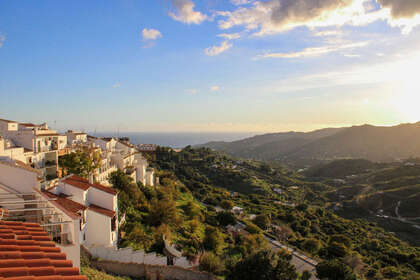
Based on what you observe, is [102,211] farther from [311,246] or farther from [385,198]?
[385,198]

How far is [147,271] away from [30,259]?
10200mm

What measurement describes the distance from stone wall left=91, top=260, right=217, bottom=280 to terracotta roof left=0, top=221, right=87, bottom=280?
29.1 ft

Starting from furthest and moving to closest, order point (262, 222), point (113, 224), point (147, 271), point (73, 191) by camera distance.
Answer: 1. point (262, 222)
2. point (113, 224)
3. point (73, 191)
4. point (147, 271)

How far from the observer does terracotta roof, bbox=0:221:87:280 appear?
3195mm

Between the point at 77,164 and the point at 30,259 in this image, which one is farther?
the point at 77,164

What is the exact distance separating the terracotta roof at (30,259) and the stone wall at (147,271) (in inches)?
349

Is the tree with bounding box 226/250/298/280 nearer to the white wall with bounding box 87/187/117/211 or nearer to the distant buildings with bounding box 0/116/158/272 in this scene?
the distant buildings with bounding box 0/116/158/272

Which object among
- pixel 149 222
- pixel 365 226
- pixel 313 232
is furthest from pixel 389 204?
pixel 149 222

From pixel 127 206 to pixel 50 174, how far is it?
6.91 meters

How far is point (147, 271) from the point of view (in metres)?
12.5

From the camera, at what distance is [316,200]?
6838 cm

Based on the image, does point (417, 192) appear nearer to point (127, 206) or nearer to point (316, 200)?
point (316, 200)

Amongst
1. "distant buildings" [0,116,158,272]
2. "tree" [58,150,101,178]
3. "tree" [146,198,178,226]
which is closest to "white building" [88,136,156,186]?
"distant buildings" [0,116,158,272]

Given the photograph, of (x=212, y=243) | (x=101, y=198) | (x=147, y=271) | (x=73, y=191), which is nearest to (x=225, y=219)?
(x=212, y=243)
